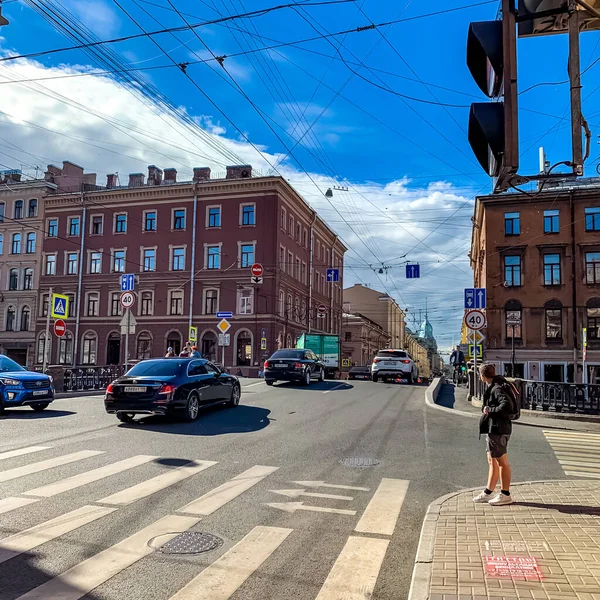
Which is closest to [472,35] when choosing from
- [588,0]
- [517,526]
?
[588,0]

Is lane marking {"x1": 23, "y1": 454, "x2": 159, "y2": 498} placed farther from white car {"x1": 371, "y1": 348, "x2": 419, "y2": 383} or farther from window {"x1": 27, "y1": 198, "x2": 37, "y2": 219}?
window {"x1": 27, "y1": 198, "x2": 37, "y2": 219}

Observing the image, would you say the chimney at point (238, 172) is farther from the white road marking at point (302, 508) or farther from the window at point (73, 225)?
the white road marking at point (302, 508)

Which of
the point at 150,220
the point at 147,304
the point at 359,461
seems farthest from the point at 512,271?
the point at 359,461

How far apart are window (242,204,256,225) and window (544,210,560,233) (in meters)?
23.5

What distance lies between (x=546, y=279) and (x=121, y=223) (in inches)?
1470

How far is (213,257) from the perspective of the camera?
50594 mm

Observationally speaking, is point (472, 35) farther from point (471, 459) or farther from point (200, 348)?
point (200, 348)

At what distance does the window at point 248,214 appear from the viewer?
163ft

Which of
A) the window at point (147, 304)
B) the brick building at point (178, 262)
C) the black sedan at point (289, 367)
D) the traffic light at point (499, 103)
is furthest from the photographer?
the window at point (147, 304)

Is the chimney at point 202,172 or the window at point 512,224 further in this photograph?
the chimney at point 202,172

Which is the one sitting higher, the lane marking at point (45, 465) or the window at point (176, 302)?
the window at point (176, 302)

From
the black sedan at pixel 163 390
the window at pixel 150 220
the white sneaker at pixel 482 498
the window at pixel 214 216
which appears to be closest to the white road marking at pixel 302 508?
the white sneaker at pixel 482 498

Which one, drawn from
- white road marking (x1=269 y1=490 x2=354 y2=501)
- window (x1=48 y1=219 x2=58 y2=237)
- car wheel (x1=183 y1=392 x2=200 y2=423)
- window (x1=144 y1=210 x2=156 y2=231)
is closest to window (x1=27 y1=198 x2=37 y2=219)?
window (x1=48 y1=219 x2=58 y2=237)

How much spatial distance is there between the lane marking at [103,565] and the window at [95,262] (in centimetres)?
5147
